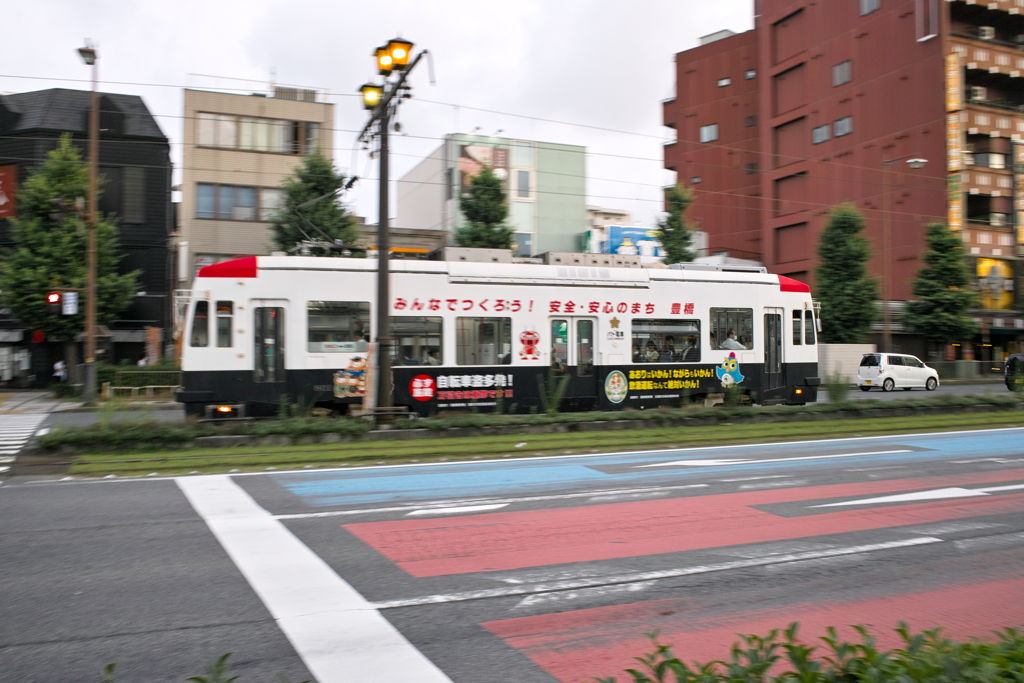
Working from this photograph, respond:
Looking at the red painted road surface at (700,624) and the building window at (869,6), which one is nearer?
the red painted road surface at (700,624)

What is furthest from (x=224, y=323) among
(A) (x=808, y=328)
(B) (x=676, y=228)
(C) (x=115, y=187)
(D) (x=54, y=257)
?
(B) (x=676, y=228)

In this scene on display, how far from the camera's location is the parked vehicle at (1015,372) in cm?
2566

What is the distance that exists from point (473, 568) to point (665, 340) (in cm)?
1311

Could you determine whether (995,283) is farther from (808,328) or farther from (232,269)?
(232,269)

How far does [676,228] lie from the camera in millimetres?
35688

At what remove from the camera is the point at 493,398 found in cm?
1652

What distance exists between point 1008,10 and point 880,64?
21.6 ft

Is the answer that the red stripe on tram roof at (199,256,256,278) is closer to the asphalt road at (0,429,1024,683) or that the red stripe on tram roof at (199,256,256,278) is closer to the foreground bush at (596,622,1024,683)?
the asphalt road at (0,429,1024,683)

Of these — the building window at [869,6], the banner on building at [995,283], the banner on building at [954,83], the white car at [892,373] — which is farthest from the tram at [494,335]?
the building window at [869,6]

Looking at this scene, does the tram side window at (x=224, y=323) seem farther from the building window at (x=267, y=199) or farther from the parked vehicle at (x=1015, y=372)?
the parked vehicle at (x=1015, y=372)

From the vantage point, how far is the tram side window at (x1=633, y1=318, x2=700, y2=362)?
1780 cm

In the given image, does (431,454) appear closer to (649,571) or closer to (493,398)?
(493,398)

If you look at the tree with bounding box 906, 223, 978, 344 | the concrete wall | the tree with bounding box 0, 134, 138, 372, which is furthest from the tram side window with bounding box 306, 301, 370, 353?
the tree with bounding box 906, 223, 978, 344

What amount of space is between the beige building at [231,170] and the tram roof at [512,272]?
756 inches
